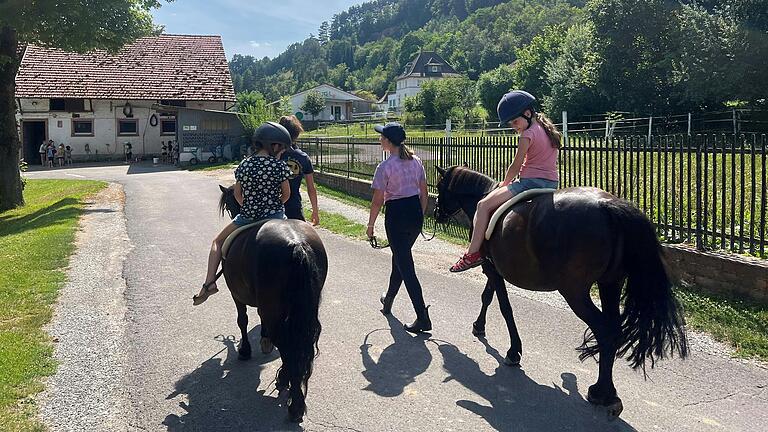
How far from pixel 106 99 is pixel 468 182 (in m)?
35.7

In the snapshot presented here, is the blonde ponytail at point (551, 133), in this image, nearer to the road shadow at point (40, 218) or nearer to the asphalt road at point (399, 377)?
the asphalt road at point (399, 377)

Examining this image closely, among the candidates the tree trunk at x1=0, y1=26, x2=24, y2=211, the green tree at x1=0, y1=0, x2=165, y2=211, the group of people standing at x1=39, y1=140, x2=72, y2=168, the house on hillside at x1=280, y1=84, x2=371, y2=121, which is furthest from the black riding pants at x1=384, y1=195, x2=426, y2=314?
the house on hillside at x1=280, y1=84, x2=371, y2=121

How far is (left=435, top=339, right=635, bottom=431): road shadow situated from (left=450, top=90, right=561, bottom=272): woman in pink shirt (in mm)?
1060

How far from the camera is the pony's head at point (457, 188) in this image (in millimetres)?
6516

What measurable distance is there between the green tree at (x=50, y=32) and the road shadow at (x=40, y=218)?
6.02ft

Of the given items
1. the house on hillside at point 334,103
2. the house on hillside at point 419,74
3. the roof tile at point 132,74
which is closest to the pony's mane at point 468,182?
the roof tile at point 132,74

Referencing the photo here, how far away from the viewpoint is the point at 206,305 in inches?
292

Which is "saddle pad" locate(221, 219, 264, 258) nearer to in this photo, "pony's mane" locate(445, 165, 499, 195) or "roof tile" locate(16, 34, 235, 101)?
"pony's mane" locate(445, 165, 499, 195)

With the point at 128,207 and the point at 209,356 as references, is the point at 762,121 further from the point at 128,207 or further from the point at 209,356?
the point at 209,356

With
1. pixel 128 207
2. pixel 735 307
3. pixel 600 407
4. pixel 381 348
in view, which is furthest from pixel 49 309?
pixel 128 207

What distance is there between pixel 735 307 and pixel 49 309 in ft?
25.3

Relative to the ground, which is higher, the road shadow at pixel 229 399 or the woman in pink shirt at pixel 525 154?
the woman in pink shirt at pixel 525 154

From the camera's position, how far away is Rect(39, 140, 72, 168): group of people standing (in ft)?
117

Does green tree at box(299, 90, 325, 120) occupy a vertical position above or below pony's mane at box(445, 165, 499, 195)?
above
